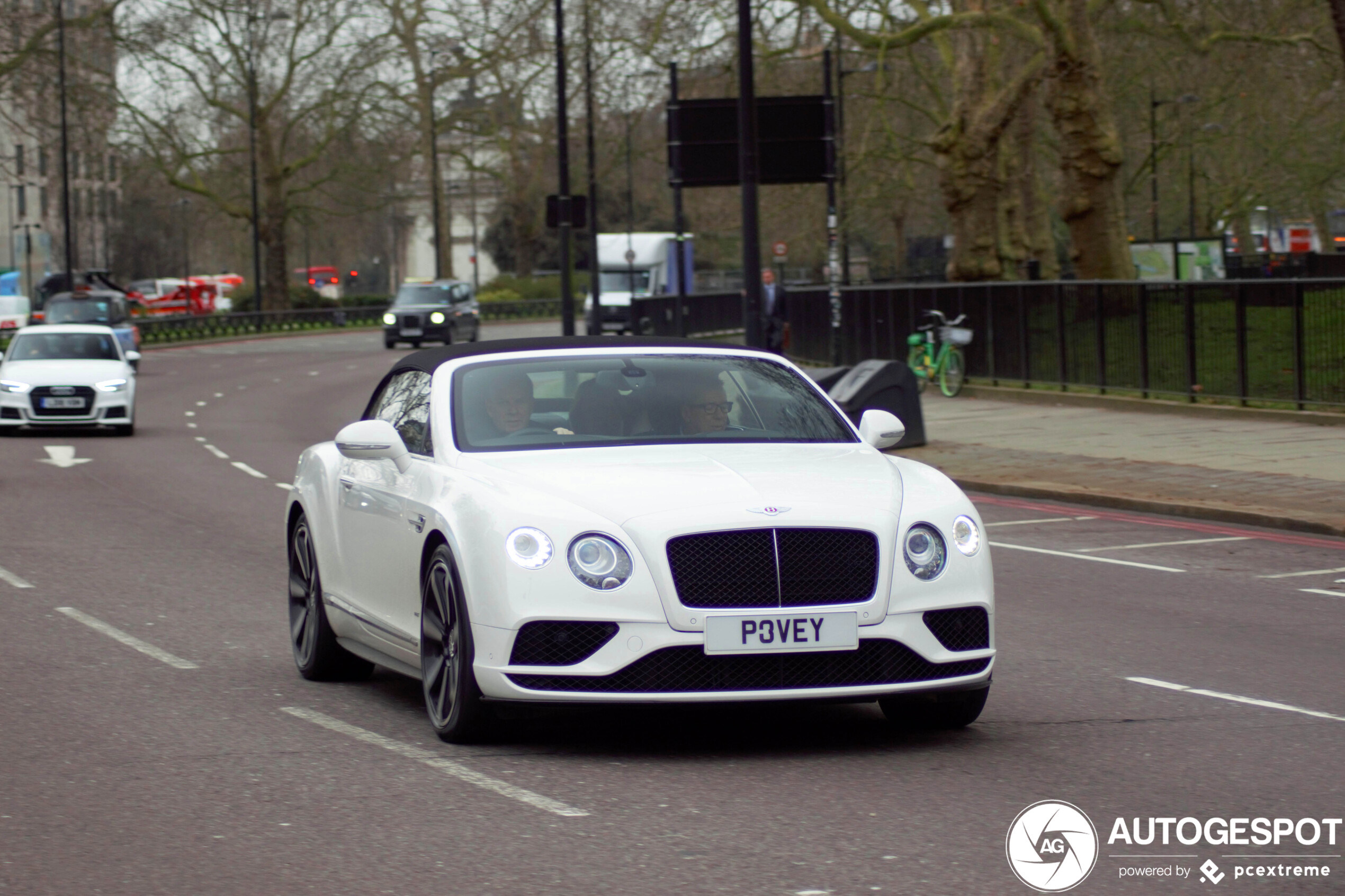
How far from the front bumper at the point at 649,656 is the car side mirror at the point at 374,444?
126 centimetres

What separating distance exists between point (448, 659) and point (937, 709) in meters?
1.76

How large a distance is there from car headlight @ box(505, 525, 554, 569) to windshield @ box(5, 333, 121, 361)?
22.7 meters

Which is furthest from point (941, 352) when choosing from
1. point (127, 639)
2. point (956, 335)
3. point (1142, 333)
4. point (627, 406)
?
point (627, 406)

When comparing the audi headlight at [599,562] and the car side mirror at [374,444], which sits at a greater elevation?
the car side mirror at [374,444]

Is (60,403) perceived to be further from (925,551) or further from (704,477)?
(925,551)

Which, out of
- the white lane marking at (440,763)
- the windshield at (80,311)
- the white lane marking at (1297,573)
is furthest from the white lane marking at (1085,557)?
the windshield at (80,311)

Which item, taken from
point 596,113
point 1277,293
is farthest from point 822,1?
point 596,113

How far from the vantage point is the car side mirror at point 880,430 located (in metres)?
7.89

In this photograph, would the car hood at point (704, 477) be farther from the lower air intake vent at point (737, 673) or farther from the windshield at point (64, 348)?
the windshield at point (64, 348)

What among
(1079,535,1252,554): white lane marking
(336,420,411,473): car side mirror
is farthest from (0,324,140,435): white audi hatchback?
(336,420,411,473): car side mirror

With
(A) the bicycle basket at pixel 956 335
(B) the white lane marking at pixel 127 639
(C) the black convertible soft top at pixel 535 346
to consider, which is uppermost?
(A) the bicycle basket at pixel 956 335

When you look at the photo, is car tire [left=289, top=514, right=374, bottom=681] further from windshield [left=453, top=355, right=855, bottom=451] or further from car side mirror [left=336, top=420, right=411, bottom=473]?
windshield [left=453, top=355, right=855, bottom=451]

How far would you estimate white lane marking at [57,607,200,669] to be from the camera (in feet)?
29.7

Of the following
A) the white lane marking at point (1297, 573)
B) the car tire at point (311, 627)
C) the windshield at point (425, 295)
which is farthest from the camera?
the windshield at point (425, 295)
